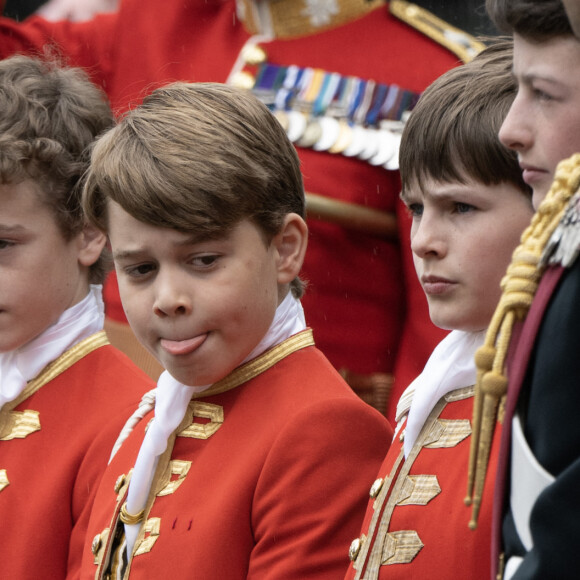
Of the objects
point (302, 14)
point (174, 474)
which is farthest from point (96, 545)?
point (302, 14)

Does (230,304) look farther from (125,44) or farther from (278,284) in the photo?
(125,44)

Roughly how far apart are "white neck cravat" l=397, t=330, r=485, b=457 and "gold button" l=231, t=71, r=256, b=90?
1.54 meters

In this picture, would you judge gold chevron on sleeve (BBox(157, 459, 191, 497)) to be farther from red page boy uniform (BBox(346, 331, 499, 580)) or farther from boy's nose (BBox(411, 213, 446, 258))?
boy's nose (BBox(411, 213, 446, 258))

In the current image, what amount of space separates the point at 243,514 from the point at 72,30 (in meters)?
2.05

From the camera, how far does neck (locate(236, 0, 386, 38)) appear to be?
3734 mm

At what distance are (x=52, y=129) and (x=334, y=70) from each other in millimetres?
898

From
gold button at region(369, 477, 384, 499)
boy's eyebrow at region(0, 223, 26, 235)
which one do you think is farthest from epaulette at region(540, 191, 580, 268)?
boy's eyebrow at region(0, 223, 26, 235)

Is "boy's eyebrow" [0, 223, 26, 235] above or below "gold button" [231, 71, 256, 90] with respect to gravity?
below

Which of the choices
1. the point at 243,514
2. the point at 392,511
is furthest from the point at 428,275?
the point at 243,514

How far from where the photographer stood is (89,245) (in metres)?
3.14

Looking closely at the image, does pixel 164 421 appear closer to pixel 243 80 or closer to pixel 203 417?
pixel 203 417

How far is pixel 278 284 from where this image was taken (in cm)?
262

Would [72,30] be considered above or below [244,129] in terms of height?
below

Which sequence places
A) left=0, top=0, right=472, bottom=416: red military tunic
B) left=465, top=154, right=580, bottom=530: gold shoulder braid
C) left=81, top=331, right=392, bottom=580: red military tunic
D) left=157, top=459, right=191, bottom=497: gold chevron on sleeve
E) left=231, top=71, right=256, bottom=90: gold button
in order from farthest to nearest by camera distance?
left=231, top=71, right=256, bottom=90: gold button
left=0, top=0, right=472, bottom=416: red military tunic
left=157, top=459, right=191, bottom=497: gold chevron on sleeve
left=81, top=331, right=392, bottom=580: red military tunic
left=465, top=154, right=580, bottom=530: gold shoulder braid
